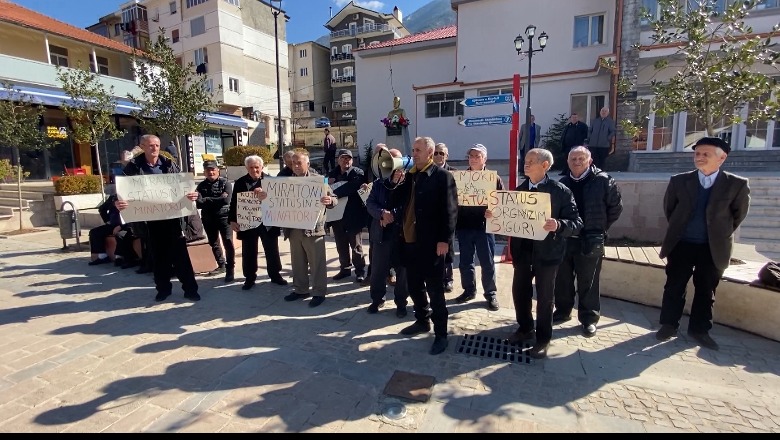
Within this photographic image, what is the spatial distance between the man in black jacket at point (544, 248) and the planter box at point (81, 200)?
42.0 ft

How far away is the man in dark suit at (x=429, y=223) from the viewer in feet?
11.9

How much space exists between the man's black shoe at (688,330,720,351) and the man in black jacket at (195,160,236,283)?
5.91 meters

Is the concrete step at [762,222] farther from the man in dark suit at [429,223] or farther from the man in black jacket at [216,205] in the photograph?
the man in black jacket at [216,205]

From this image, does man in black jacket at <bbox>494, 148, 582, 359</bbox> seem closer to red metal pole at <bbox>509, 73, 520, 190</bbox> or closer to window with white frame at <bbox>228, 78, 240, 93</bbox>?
red metal pole at <bbox>509, 73, 520, 190</bbox>

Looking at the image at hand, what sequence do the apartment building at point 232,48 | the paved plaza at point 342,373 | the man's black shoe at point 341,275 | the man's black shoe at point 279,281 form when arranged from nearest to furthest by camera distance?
the paved plaza at point 342,373 → the man's black shoe at point 279,281 → the man's black shoe at point 341,275 → the apartment building at point 232,48

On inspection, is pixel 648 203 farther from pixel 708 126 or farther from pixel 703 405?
pixel 703 405

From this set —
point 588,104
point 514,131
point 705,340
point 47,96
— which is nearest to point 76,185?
point 47,96

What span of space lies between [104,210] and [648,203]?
10835mm

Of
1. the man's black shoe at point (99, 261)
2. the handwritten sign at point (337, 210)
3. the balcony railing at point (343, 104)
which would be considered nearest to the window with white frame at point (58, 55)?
the man's black shoe at point (99, 261)

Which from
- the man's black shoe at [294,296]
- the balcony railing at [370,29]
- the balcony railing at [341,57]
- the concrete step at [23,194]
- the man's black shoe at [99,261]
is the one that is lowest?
the man's black shoe at [294,296]

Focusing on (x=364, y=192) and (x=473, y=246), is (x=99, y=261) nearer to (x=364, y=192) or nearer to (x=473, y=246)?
(x=364, y=192)

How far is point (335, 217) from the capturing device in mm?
5219

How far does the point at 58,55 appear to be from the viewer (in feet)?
68.6

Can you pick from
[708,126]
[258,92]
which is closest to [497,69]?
[708,126]
